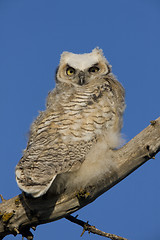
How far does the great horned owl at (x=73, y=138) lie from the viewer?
9.41ft

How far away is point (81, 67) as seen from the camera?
441 centimetres

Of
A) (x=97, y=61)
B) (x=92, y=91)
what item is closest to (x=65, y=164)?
(x=92, y=91)

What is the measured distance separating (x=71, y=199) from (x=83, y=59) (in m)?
2.25

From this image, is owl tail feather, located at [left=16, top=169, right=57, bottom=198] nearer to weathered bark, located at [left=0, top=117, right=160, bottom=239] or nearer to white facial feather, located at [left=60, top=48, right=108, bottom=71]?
weathered bark, located at [left=0, top=117, right=160, bottom=239]

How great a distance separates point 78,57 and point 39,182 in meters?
2.54

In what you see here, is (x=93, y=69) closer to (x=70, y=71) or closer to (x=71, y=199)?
(x=70, y=71)

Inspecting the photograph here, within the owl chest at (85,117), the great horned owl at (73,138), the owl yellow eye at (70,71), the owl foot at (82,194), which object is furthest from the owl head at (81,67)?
the owl foot at (82,194)

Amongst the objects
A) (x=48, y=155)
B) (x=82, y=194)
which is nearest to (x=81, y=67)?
(x=48, y=155)

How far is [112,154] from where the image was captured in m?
3.14

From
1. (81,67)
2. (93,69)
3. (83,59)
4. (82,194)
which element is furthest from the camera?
(83,59)

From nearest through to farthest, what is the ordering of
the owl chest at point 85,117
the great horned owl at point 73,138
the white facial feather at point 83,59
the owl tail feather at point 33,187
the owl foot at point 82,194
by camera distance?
1. the owl tail feather at point 33,187
2. the great horned owl at point 73,138
3. the owl foot at point 82,194
4. the owl chest at point 85,117
5. the white facial feather at point 83,59

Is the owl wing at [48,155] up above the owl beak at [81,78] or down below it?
below

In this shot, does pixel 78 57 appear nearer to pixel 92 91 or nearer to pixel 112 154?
pixel 92 91

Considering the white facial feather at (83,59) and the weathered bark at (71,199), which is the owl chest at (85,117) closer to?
the weathered bark at (71,199)
